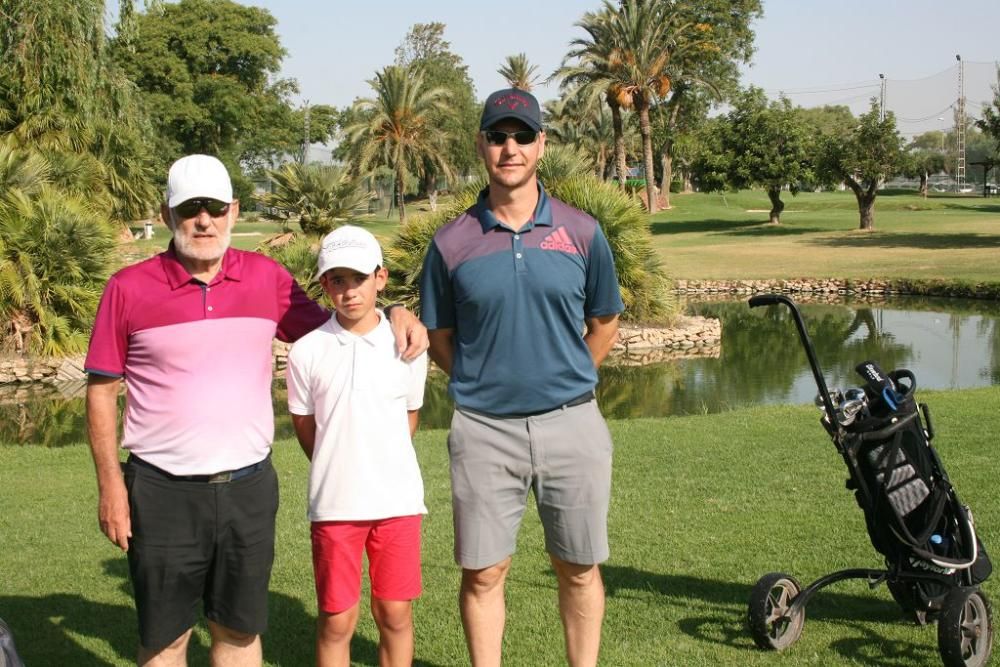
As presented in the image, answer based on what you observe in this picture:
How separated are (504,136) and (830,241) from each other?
3990 cm

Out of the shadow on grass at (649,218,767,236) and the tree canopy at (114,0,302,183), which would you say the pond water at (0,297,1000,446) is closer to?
the shadow on grass at (649,218,767,236)

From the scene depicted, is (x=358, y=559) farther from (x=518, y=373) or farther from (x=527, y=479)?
(x=518, y=373)

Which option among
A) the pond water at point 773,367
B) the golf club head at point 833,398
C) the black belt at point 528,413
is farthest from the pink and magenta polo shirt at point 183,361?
the pond water at point 773,367

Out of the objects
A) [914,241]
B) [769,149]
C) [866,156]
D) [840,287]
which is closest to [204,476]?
[840,287]

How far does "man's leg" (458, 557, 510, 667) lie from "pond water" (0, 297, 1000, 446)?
8.38m

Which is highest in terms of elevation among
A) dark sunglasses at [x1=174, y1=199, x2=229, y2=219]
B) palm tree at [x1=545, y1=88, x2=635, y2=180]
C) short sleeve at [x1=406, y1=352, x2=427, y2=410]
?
palm tree at [x1=545, y1=88, x2=635, y2=180]

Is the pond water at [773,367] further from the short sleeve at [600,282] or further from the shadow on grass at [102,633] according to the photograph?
the short sleeve at [600,282]

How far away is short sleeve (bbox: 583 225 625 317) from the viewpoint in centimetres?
382

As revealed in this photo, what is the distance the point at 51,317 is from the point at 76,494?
10.4 m

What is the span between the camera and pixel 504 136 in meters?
3.75

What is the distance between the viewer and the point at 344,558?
12.0 feet

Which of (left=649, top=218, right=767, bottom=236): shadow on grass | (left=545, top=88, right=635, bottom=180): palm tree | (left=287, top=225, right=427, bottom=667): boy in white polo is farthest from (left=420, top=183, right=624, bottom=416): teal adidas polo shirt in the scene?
(left=545, top=88, right=635, bottom=180): palm tree

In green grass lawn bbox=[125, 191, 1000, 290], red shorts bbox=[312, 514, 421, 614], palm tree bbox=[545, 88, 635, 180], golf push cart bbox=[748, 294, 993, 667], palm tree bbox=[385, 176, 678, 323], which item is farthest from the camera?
palm tree bbox=[545, 88, 635, 180]

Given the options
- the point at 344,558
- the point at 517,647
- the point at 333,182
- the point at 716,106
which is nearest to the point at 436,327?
Answer: the point at 344,558
